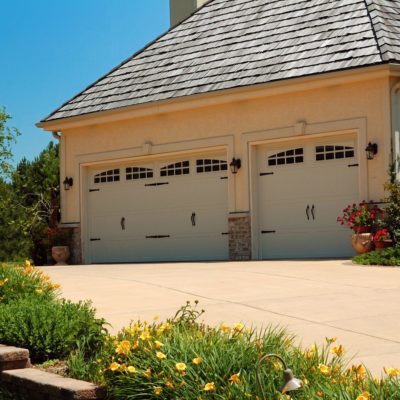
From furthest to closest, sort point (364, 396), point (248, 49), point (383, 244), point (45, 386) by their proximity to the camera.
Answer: point (248, 49), point (383, 244), point (45, 386), point (364, 396)

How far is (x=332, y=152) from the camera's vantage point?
1795cm

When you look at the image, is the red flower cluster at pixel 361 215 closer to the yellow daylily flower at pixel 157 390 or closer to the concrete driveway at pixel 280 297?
the concrete driveway at pixel 280 297

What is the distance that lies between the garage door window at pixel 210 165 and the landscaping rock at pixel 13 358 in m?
12.6

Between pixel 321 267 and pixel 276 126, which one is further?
pixel 276 126

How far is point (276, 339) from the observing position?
21.3ft

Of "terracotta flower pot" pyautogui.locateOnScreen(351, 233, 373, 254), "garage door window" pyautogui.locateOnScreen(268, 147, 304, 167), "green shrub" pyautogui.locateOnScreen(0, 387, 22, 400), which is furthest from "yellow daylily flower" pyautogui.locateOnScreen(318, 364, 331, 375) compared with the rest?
"garage door window" pyautogui.locateOnScreen(268, 147, 304, 167)

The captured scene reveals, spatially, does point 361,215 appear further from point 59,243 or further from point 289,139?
point 59,243

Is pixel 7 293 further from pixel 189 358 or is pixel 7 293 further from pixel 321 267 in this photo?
pixel 321 267

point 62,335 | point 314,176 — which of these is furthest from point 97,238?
point 62,335

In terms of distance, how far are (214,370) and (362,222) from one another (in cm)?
1146

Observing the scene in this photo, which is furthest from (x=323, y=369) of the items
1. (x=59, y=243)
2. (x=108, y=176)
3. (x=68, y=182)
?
(x=68, y=182)

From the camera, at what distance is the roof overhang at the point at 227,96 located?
17.0 m

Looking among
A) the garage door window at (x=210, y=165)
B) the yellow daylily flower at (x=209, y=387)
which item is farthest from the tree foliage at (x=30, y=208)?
the yellow daylily flower at (x=209, y=387)

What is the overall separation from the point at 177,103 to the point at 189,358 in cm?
1413
